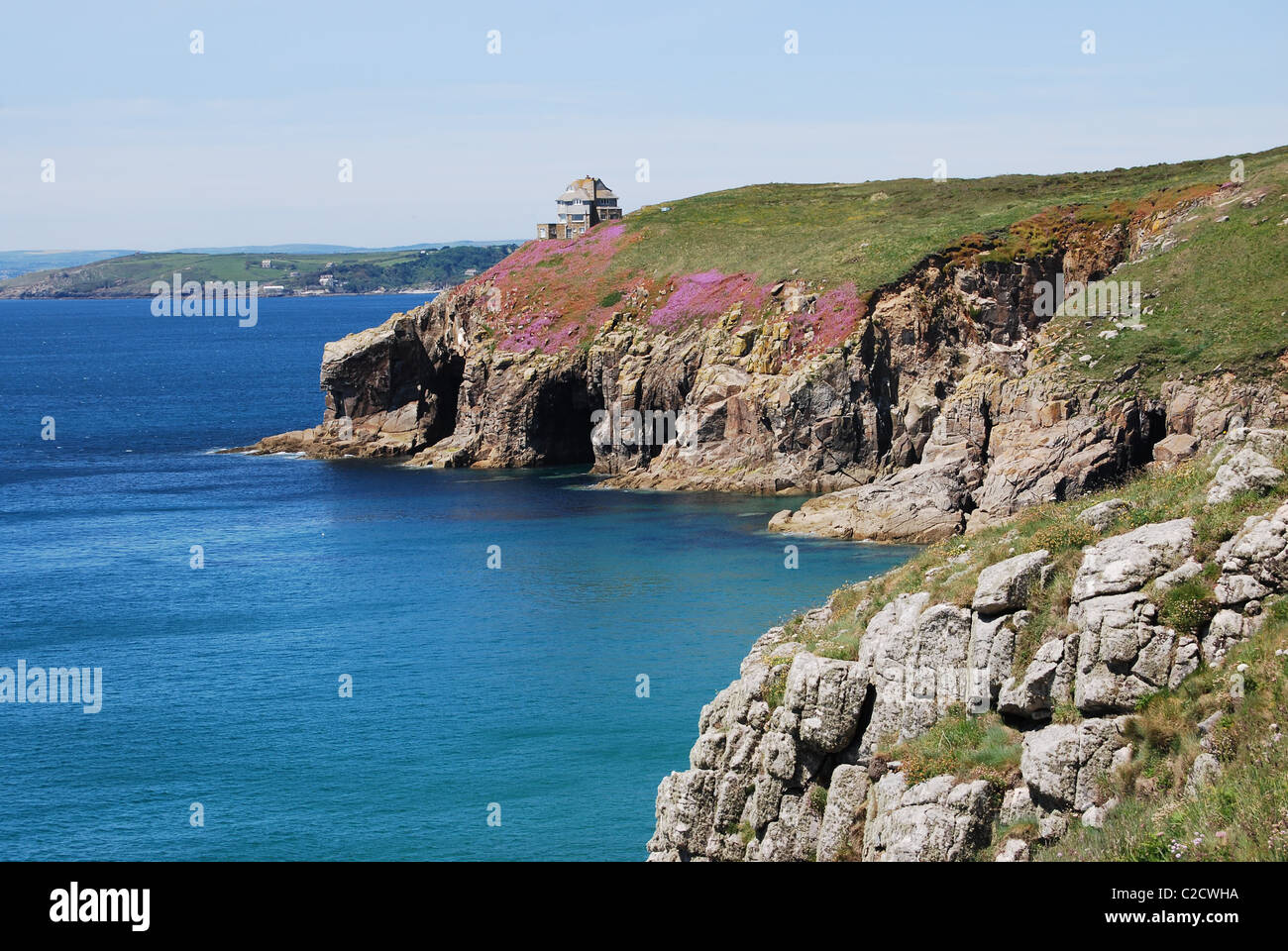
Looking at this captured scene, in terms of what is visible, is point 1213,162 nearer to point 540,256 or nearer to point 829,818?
point 540,256

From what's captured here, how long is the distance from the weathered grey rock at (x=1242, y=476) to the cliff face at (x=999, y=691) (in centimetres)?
4

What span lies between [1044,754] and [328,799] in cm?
2747

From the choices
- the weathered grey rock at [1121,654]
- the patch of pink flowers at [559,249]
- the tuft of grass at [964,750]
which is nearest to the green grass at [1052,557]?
the weathered grey rock at [1121,654]

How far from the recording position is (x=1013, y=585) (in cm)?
2138

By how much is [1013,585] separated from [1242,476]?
415cm

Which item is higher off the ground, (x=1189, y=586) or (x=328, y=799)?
(x=1189, y=586)

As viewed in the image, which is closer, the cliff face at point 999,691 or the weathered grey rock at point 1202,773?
the weathered grey rock at point 1202,773

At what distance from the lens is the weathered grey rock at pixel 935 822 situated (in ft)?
62.2

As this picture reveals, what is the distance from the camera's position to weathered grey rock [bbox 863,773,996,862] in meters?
19.0

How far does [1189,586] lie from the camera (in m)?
19.2

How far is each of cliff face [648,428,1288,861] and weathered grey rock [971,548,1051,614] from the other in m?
0.03

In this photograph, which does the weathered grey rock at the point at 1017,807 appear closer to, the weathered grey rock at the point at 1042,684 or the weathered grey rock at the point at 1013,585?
the weathered grey rock at the point at 1042,684

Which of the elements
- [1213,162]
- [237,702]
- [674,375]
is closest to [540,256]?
[674,375]

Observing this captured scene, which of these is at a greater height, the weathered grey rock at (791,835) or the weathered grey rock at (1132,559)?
the weathered grey rock at (1132,559)
